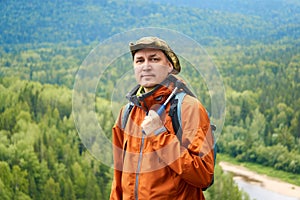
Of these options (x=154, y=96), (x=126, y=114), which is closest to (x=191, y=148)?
(x=154, y=96)

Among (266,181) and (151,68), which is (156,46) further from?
(266,181)

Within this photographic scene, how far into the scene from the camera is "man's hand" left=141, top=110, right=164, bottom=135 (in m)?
2.09

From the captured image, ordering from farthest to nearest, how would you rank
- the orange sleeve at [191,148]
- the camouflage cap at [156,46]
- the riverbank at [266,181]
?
the riverbank at [266,181] < the camouflage cap at [156,46] < the orange sleeve at [191,148]

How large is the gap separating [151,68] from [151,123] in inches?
11.3

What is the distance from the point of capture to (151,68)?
87.9 inches

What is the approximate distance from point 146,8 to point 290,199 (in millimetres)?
98079

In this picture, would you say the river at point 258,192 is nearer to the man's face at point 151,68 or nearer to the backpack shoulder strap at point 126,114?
the backpack shoulder strap at point 126,114

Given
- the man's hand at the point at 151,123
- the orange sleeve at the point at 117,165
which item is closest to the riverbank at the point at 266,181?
the orange sleeve at the point at 117,165

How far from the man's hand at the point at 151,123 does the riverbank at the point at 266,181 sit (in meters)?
27.3

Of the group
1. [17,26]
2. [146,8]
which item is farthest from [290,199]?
[146,8]

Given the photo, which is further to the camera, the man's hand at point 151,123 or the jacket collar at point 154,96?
the jacket collar at point 154,96

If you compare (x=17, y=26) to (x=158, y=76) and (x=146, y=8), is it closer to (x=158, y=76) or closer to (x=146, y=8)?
(x=146, y=8)

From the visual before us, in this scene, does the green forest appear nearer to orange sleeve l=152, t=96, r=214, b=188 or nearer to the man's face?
the man's face

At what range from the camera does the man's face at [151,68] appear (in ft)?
7.32
